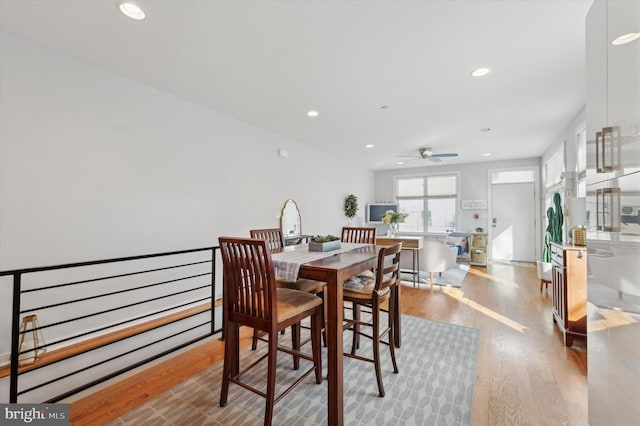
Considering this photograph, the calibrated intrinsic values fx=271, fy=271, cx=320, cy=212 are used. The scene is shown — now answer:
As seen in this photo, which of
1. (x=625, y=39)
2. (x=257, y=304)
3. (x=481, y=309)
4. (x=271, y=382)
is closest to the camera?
(x=625, y=39)

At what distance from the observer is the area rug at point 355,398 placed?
165 cm

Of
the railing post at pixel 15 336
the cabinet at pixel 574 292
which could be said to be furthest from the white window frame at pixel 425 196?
the railing post at pixel 15 336

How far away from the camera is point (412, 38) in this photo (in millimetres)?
2152

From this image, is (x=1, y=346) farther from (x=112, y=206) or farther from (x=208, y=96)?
(x=208, y=96)

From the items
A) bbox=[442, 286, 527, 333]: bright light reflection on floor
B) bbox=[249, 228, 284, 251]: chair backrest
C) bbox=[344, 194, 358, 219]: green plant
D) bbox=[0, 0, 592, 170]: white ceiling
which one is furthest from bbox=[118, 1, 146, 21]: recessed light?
bbox=[344, 194, 358, 219]: green plant

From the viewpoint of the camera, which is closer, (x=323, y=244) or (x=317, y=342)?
(x=317, y=342)

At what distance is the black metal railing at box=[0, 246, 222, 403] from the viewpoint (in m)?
2.06

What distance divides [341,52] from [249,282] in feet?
6.71

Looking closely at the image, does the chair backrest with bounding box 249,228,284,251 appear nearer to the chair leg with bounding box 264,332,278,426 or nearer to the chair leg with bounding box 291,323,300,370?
the chair leg with bounding box 291,323,300,370

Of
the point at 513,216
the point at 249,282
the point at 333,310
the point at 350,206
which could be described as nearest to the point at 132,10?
the point at 249,282

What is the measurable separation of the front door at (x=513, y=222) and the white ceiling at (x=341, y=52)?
320 cm

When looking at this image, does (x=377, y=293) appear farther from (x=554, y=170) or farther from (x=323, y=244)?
(x=554, y=170)

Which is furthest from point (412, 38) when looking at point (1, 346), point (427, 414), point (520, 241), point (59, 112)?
point (520, 241)

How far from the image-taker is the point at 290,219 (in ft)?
16.5
